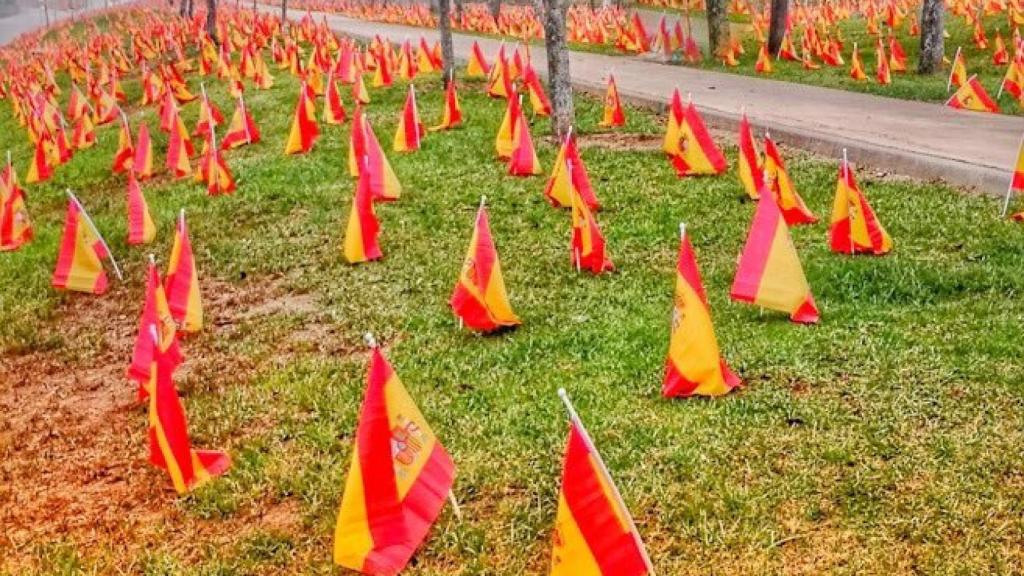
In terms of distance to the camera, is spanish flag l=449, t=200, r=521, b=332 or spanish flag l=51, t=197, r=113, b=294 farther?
spanish flag l=51, t=197, r=113, b=294

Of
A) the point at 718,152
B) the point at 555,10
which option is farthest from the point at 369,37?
the point at 718,152

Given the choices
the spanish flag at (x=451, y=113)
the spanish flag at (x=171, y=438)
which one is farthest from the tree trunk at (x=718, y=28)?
the spanish flag at (x=171, y=438)

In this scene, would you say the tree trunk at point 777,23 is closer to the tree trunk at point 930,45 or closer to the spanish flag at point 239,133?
the tree trunk at point 930,45

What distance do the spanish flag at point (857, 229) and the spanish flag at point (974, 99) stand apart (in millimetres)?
6929

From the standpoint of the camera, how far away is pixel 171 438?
5.48 m

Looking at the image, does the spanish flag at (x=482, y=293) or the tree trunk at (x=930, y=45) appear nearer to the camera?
the spanish flag at (x=482, y=293)

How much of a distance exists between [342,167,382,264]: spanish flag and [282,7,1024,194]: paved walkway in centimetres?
543

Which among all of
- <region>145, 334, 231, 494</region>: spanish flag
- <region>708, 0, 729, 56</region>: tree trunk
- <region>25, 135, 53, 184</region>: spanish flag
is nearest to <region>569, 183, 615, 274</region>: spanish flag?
<region>145, 334, 231, 494</region>: spanish flag

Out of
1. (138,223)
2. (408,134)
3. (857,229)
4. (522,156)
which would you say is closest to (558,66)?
(522,156)

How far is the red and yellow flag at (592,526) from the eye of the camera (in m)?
3.73

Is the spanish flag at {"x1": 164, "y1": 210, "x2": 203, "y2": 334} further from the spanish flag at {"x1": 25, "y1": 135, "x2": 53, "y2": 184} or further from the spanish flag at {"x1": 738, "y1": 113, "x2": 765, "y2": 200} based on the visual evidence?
the spanish flag at {"x1": 25, "y1": 135, "x2": 53, "y2": 184}

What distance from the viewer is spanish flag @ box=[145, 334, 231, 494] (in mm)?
5395

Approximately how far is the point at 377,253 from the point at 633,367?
3947 millimetres

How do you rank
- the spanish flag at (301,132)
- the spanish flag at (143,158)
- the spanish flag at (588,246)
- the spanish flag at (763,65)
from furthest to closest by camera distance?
the spanish flag at (763,65) → the spanish flag at (143,158) → the spanish flag at (301,132) → the spanish flag at (588,246)
